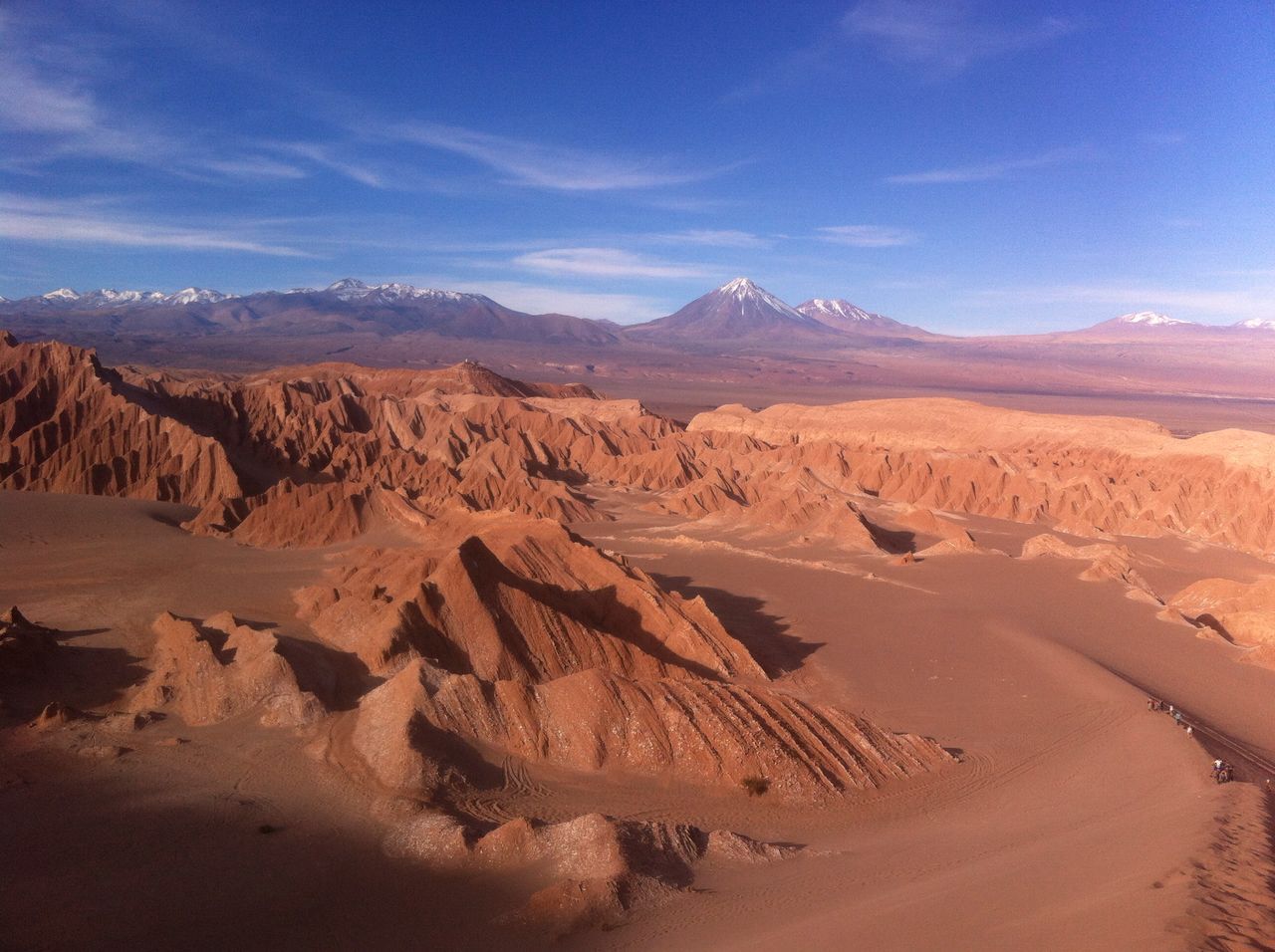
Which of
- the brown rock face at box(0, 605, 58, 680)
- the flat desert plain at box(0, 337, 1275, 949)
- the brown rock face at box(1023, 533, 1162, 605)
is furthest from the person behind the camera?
the brown rock face at box(1023, 533, 1162, 605)

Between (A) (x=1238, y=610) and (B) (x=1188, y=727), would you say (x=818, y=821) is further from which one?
(A) (x=1238, y=610)

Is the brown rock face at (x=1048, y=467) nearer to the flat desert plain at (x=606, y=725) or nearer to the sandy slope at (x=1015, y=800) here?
the flat desert plain at (x=606, y=725)

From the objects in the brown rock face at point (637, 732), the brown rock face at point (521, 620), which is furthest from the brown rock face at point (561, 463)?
the brown rock face at point (637, 732)

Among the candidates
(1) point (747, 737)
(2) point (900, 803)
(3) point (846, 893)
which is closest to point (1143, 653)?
(2) point (900, 803)

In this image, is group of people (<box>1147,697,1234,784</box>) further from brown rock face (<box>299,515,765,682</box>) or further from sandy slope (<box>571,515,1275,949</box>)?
brown rock face (<box>299,515,765,682</box>)

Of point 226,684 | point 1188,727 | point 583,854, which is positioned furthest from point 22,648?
point 1188,727

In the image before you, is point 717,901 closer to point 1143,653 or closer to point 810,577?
point 1143,653

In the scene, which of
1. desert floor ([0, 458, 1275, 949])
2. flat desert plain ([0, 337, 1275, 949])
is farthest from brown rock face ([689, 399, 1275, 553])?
desert floor ([0, 458, 1275, 949])

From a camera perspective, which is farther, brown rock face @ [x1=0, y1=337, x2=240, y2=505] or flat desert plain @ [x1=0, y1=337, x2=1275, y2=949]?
brown rock face @ [x1=0, y1=337, x2=240, y2=505]
